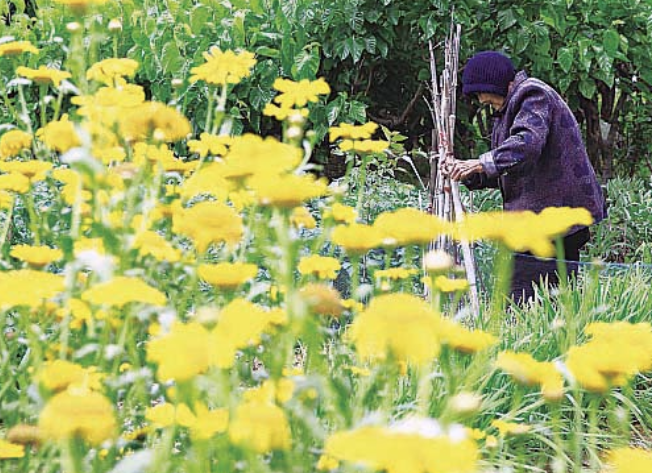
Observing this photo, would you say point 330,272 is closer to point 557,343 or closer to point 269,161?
point 269,161

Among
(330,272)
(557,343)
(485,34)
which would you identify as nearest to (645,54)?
(485,34)

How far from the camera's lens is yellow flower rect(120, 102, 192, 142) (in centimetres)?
117

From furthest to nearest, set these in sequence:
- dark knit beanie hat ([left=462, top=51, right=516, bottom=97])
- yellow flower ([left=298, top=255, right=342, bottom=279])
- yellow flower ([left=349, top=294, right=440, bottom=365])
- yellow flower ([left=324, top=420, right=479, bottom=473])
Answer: dark knit beanie hat ([left=462, top=51, right=516, bottom=97])
yellow flower ([left=298, top=255, right=342, bottom=279])
yellow flower ([left=349, top=294, right=440, bottom=365])
yellow flower ([left=324, top=420, right=479, bottom=473])

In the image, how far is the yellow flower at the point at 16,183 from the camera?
1.31 meters

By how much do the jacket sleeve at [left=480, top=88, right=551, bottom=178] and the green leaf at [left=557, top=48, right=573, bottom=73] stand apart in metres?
1.53

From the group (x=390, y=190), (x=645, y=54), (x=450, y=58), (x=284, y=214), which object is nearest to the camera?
→ (x=284, y=214)

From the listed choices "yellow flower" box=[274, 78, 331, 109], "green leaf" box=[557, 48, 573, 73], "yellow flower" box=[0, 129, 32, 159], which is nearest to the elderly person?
"green leaf" box=[557, 48, 573, 73]

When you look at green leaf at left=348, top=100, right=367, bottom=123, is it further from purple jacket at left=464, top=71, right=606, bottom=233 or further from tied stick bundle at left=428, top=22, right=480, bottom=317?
purple jacket at left=464, top=71, right=606, bottom=233

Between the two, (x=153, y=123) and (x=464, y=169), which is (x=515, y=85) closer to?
(x=464, y=169)

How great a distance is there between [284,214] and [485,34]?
4210mm

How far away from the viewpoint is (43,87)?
149 centimetres

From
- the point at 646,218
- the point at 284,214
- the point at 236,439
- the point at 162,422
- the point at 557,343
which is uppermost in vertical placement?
the point at 284,214

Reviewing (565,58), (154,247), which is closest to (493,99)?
(565,58)

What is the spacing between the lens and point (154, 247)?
1182 mm
